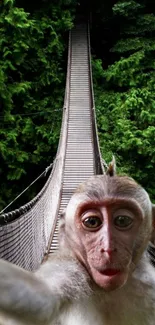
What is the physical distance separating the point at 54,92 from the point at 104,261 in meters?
8.85

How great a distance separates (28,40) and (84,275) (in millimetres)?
8555

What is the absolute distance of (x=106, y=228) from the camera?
2.29ft

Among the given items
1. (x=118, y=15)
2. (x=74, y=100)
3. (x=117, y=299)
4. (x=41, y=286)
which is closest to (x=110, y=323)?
(x=117, y=299)

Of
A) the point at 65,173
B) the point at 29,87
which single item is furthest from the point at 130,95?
the point at 65,173

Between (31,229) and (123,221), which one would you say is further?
(31,229)

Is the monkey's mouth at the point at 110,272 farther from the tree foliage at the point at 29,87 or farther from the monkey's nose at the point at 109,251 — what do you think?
the tree foliage at the point at 29,87

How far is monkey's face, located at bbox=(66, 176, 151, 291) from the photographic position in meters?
0.68

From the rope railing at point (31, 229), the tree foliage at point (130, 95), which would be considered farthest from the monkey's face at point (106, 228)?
the tree foliage at point (130, 95)

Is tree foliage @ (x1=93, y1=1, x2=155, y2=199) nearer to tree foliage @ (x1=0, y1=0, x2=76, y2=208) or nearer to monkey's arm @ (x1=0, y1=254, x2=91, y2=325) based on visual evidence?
tree foliage @ (x1=0, y1=0, x2=76, y2=208)

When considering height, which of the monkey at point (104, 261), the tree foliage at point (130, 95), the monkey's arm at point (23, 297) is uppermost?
the monkey's arm at point (23, 297)

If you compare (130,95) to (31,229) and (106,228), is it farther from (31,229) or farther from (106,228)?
(106,228)

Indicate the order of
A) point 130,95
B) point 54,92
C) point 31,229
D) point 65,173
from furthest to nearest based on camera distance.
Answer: point 54,92 < point 130,95 < point 65,173 < point 31,229

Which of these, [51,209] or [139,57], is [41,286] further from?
[139,57]

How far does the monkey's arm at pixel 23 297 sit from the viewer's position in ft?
1.47
